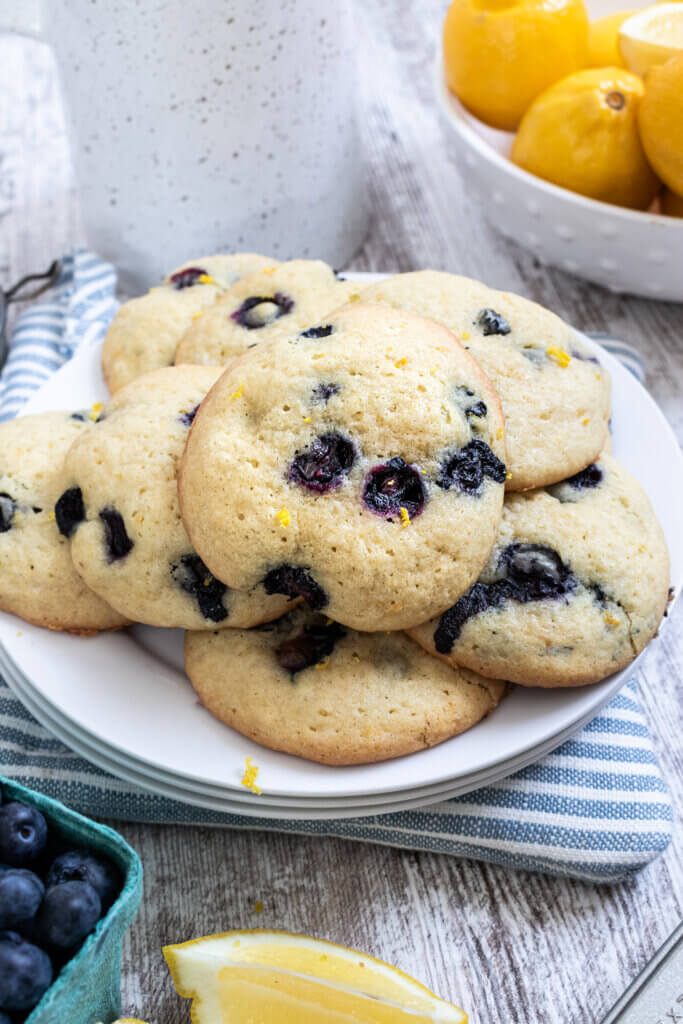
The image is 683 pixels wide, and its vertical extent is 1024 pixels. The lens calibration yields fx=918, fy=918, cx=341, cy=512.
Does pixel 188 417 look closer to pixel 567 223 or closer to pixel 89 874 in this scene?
pixel 89 874

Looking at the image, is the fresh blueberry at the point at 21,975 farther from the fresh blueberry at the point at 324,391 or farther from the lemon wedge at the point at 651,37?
the lemon wedge at the point at 651,37

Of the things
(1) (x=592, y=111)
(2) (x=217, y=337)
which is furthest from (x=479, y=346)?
(1) (x=592, y=111)

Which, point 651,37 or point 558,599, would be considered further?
point 651,37

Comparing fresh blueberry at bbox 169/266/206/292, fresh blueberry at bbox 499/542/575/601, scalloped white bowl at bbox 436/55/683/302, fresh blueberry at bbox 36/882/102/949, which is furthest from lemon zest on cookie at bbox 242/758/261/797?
scalloped white bowl at bbox 436/55/683/302

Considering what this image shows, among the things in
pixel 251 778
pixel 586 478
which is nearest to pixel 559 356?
pixel 586 478

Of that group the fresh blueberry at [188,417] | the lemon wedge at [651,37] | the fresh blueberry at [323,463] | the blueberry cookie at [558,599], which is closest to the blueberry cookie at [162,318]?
the fresh blueberry at [188,417]

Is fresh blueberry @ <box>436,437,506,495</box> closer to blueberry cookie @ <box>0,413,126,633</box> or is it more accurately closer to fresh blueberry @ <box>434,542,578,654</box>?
fresh blueberry @ <box>434,542,578,654</box>
